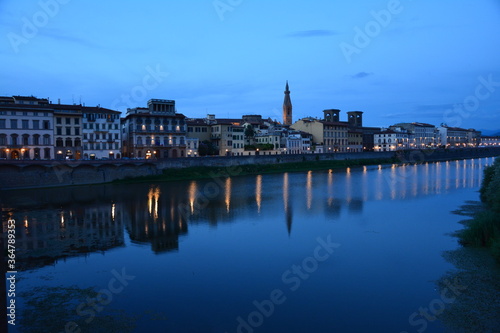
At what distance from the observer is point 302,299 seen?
520 inches

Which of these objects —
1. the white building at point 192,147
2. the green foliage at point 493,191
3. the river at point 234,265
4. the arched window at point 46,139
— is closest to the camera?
the river at point 234,265

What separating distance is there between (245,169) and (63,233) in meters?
43.1

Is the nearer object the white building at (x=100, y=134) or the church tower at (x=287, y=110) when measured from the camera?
the white building at (x=100, y=134)

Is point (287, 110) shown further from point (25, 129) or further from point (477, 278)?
point (477, 278)

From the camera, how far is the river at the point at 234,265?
11.9 m

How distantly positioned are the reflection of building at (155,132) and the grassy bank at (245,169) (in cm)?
963

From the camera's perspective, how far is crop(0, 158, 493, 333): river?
11883 millimetres

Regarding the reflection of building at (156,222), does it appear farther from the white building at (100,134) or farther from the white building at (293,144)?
the white building at (293,144)

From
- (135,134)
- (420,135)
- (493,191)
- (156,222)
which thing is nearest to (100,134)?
(135,134)

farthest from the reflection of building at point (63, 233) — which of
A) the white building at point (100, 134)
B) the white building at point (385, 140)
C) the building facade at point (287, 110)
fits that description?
the white building at point (385, 140)

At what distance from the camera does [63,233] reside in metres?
23.1

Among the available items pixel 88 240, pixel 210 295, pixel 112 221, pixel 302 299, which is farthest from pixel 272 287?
pixel 112 221

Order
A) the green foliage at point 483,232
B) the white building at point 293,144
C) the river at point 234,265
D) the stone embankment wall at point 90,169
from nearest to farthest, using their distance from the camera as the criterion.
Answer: the river at point 234,265 → the green foliage at point 483,232 → the stone embankment wall at point 90,169 → the white building at point 293,144

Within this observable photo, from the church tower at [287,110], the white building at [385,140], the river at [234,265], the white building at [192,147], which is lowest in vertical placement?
the river at [234,265]
